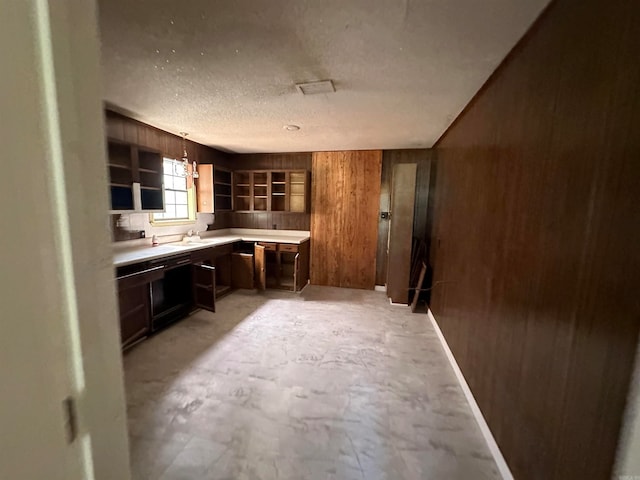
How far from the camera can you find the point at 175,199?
4125mm

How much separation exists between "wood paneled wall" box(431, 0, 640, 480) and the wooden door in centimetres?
208

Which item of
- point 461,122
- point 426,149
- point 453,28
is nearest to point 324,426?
point 453,28

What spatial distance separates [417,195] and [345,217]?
1261mm

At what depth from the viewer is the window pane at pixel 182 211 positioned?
4177 millimetres

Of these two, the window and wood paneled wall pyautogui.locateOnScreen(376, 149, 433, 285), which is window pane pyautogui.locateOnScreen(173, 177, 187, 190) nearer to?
the window

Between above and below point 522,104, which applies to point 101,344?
below

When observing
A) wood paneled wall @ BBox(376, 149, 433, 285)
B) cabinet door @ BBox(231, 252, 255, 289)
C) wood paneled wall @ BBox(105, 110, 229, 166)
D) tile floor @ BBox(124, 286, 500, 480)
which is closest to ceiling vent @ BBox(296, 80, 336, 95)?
wood paneled wall @ BBox(105, 110, 229, 166)

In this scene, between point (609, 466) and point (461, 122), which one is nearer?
point (609, 466)

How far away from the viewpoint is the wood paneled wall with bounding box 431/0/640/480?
89 cm

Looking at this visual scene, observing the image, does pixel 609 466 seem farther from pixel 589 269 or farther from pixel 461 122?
pixel 461 122

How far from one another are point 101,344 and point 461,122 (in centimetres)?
322

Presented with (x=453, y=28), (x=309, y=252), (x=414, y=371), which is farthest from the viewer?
(x=309, y=252)

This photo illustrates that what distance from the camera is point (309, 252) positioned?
5191 mm

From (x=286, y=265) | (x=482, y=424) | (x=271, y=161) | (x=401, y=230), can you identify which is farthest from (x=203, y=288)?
(x=482, y=424)
